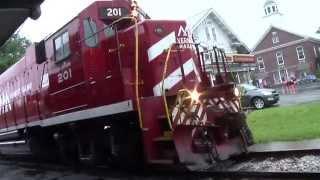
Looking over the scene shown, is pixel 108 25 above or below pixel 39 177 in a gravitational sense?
above

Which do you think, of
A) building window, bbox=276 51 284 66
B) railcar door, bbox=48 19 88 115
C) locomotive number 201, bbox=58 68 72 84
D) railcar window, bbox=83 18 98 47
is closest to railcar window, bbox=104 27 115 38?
railcar window, bbox=83 18 98 47

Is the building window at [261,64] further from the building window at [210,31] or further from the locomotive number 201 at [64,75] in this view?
the locomotive number 201 at [64,75]

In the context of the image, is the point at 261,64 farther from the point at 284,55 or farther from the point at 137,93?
the point at 137,93

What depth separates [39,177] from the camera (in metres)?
12.0

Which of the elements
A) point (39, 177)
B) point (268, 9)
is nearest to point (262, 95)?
point (39, 177)

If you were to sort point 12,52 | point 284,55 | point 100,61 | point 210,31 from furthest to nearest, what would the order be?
point 284,55 → point 210,31 → point 12,52 → point 100,61

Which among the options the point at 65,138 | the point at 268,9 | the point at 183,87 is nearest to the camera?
the point at 183,87

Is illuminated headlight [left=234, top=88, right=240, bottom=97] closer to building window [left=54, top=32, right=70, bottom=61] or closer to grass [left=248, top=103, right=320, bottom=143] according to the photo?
grass [left=248, top=103, right=320, bottom=143]

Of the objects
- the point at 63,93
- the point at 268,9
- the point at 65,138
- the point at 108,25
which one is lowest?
the point at 65,138

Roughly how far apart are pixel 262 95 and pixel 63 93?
1489cm

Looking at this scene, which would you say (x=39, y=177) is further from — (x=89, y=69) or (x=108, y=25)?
(x=108, y=25)

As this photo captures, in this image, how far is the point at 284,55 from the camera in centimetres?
6788

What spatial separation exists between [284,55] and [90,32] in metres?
60.5

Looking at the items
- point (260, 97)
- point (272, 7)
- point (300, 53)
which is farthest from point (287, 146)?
point (272, 7)
